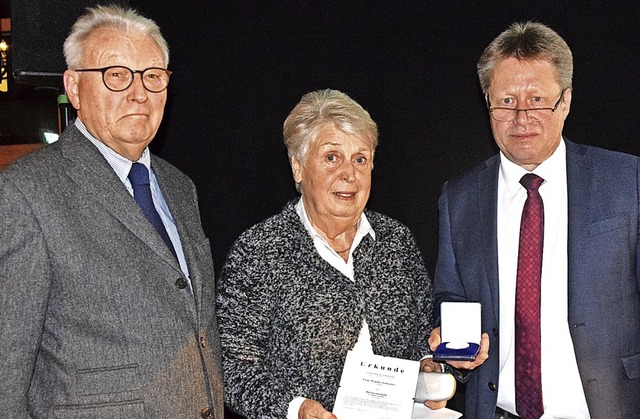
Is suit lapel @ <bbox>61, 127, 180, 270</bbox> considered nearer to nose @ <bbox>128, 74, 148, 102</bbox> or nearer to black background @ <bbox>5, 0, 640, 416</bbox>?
nose @ <bbox>128, 74, 148, 102</bbox>

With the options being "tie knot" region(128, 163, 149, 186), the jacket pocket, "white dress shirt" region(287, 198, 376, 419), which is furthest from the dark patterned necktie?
the jacket pocket

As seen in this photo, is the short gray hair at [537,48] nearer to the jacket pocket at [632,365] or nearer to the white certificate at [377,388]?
the jacket pocket at [632,365]

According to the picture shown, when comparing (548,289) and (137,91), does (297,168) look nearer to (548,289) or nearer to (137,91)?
(137,91)

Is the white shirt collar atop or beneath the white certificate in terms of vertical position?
atop

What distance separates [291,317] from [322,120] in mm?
777

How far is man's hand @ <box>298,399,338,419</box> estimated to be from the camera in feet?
8.88

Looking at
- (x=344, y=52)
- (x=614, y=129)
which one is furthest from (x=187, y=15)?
(x=614, y=129)

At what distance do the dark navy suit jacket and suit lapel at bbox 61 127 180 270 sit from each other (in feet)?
4.19

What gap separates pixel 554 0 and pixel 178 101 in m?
2.22

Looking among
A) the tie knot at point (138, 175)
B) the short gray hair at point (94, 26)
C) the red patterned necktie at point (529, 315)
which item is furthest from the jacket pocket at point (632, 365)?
the short gray hair at point (94, 26)

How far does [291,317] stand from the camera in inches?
115

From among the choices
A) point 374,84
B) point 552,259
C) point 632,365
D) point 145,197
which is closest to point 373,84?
point 374,84

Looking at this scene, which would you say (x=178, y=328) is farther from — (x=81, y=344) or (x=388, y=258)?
(x=388, y=258)

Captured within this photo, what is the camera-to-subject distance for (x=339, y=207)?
3.00m
